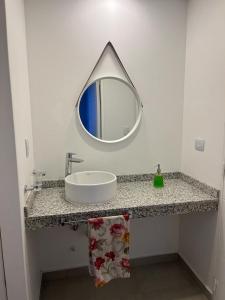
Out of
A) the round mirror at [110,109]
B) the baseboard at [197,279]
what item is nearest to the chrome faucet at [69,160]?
the round mirror at [110,109]

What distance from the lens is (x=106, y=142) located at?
197 cm

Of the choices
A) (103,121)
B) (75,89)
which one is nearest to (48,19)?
(75,89)

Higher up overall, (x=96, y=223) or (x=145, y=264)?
(x=96, y=223)

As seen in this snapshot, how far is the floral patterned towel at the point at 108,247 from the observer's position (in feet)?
4.90

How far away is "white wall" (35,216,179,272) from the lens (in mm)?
2020

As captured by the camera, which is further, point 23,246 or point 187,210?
point 187,210

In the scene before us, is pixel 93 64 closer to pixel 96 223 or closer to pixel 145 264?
pixel 96 223

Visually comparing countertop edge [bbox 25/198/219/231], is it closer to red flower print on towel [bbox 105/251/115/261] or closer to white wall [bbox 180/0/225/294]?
white wall [bbox 180/0/225/294]

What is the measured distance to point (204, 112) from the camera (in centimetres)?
177

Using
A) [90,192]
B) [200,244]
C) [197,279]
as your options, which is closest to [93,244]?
[90,192]

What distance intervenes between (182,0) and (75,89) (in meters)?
1.17

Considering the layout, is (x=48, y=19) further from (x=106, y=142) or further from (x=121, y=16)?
(x=106, y=142)

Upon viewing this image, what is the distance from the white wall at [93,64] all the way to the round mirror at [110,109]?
0.22 feet

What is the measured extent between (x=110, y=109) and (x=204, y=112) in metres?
0.76
